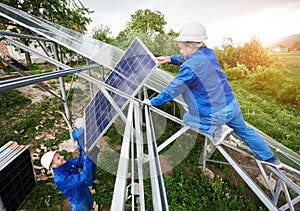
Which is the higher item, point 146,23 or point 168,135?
point 146,23

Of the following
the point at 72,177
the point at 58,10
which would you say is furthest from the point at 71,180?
the point at 58,10

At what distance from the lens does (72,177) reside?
2.56 meters

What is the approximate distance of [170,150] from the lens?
4922 mm

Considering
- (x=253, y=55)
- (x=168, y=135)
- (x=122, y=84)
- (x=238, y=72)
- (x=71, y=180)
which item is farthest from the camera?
(x=253, y=55)

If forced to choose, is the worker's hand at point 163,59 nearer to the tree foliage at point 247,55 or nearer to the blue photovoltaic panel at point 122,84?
the blue photovoltaic panel at point 122,84

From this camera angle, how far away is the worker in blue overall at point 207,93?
2141mm

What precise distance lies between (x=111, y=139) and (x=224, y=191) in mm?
3259

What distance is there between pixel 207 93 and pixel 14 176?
3.56 meters

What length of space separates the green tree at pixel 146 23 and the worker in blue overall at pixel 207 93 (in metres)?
22.5

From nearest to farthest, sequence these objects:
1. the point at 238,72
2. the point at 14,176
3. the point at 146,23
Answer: the point at 14,176 < the point at 238,72 < the point at 146,23

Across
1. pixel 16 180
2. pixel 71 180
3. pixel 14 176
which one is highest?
pixel 71 180

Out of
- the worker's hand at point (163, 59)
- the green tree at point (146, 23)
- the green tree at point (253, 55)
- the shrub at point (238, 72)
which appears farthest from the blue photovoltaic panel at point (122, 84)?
the green tree at point (146, 23)

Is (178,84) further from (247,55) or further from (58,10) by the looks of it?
(247,55)

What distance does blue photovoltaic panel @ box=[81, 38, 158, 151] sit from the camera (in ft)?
8.13
